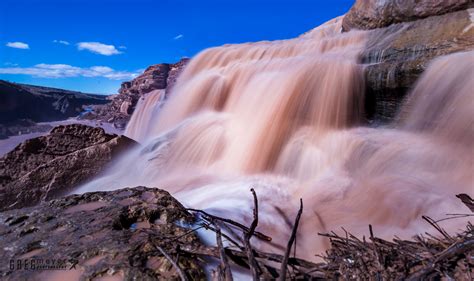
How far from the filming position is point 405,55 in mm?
4781

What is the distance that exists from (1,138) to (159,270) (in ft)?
52.6

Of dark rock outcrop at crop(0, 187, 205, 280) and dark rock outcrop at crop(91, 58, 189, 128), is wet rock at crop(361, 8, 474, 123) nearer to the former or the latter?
dark rock outcrop at crop(0, 187, 205, 280)

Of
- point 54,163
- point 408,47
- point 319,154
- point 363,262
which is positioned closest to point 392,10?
point 408,47

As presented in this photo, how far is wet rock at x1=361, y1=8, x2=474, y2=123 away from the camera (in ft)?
14.6

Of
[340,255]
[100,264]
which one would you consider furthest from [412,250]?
[100,264]

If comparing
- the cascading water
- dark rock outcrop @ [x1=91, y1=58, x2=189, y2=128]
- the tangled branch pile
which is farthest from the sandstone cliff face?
dark rock outcrop @ [x1=91, y1=58, x2=189, y2=128]

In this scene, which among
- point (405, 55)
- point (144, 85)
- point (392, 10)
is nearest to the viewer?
point (405, 55)

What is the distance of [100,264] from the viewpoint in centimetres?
162

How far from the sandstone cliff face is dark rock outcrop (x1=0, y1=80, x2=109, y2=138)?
53.5ft

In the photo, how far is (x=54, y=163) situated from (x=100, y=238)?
3672mm

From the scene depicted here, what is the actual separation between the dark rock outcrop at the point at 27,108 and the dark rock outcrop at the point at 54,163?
443 inches

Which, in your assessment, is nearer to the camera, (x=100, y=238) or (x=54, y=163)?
(x=100, y=238)

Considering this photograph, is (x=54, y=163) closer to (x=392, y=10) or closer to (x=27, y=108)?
(x=392, y=10)

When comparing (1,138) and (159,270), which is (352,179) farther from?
(1,138)
